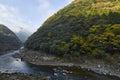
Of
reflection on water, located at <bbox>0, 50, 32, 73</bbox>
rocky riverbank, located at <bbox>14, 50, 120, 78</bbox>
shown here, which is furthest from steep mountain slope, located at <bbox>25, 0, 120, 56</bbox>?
reflection on water, located at <bbox>0, 50, 32, 73</bbox>

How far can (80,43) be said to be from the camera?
96.1 m

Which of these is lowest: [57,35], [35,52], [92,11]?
[35,52]

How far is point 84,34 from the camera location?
101m

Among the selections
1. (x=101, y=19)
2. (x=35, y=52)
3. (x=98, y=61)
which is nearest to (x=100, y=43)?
(x=98, y=61)

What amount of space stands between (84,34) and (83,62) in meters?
17.8

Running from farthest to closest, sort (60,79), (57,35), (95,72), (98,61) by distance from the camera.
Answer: (57,35) → (98,61) → (95,72) → (60,79)

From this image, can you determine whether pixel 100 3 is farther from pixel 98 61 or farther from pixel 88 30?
pixel 98 61

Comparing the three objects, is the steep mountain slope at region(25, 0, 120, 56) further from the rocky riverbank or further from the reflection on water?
the reflection on water

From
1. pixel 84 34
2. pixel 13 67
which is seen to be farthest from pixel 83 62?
pixel 13 67

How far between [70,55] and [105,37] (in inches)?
591

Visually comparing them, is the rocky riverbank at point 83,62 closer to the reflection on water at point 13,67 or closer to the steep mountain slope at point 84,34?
the steep mountain slope at point 84,34

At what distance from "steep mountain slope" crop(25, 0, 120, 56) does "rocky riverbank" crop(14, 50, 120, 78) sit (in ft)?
9.76

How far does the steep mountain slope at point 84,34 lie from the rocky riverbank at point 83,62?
298 cm

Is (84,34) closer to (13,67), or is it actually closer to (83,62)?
(83,62)
